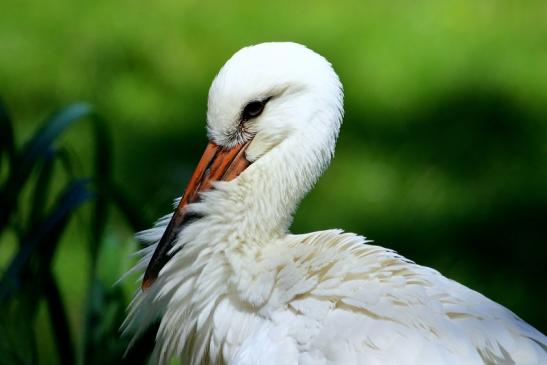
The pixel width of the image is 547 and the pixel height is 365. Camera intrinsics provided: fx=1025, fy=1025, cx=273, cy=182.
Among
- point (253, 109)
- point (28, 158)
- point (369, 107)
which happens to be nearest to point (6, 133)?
point (28, 158)

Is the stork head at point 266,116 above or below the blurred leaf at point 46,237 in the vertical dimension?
above

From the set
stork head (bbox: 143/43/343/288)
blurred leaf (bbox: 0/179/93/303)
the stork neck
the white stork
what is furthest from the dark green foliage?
the stork neck

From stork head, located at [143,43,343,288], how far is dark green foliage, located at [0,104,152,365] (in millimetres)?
361

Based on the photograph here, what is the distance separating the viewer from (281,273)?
2.50 m

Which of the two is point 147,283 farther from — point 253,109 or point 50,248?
point 253,109

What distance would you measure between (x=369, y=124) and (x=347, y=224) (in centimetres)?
73

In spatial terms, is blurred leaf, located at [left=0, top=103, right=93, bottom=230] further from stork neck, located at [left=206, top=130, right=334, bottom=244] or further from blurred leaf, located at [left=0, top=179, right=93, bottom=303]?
stork neck, located at [left=206, top=130, right=334, bottom=244]

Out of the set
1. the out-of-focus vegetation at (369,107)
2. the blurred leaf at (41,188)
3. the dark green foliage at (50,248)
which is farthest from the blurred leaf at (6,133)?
the out-of-focus vegetation at (369,107)

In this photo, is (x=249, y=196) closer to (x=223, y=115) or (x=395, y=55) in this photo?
(x=223, y=115)

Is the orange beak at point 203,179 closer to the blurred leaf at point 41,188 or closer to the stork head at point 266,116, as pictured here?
the stork head at point 266,116

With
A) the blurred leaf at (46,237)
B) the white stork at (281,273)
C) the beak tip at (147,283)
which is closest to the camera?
the white stork at (281,273)

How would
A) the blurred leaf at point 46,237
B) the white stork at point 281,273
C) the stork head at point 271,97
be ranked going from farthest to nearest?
1. the blurred leaf at point 46,237
2. the stork head at point 271,97
3. the white stork at point 281,273

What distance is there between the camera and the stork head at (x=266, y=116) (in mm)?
2609

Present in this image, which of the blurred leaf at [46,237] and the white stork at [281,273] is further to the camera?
the blurred leaf at [46,237]
